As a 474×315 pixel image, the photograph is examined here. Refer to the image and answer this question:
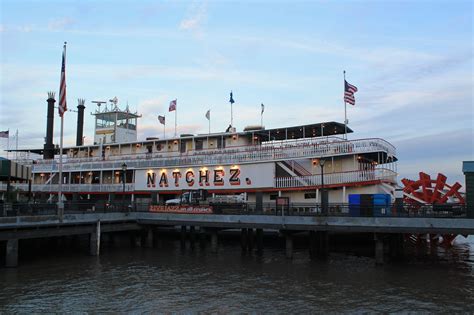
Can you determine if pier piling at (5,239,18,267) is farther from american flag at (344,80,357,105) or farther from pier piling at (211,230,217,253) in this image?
american flag at (344,80,357,105)

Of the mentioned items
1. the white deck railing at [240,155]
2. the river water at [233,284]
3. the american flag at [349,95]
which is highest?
the american flag at [349,95]

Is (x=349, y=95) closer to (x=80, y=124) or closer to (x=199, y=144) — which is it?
(x=199, y=144)

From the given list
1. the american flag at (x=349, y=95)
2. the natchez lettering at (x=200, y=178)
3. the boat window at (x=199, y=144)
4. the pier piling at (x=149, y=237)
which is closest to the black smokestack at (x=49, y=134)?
the natchez lettering at (x=200, y=178)

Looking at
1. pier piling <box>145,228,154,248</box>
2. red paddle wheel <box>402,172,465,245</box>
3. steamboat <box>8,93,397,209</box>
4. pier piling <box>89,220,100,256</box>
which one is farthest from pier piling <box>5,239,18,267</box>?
red paddle wheel <box>402,172,465,245</box>

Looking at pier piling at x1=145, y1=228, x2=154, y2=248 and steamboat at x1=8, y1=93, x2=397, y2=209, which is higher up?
steamboat at x1=8, y1=93, x2=397, y2=209

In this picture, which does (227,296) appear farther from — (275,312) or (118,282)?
(118,282)

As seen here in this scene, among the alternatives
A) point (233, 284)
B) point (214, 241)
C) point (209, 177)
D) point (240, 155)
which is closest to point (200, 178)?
point (209, 177)

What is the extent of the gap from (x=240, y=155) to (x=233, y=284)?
57.3 ft

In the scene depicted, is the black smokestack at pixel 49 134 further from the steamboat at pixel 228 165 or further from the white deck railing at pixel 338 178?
the white deck railing at pixel 338 178

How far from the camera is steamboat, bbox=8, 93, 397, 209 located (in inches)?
1200

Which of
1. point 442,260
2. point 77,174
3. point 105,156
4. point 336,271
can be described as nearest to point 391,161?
point 442,260

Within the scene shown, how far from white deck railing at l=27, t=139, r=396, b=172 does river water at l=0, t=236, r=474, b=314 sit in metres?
8.34

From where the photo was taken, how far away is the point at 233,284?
18.5 metres

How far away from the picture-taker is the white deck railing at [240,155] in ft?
99.1
